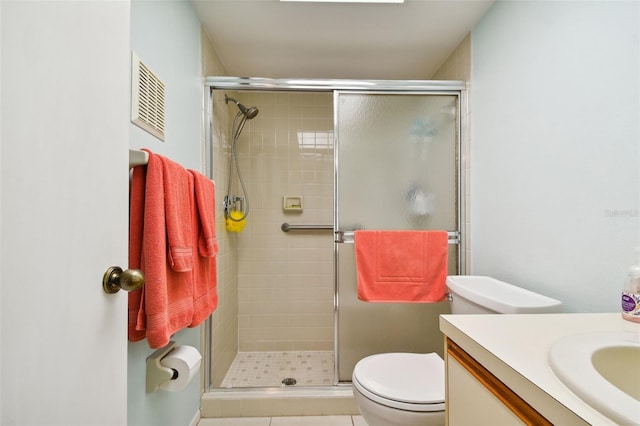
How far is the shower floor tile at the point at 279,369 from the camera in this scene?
2074 millimetres

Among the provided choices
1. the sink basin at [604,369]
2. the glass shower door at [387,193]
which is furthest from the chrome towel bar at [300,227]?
the sink basin at [604,369]

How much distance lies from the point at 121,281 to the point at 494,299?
3.82 feet

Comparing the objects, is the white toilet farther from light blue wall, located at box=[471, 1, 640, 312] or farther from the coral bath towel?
the coral bath towel

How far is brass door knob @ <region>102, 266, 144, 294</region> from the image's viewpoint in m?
0.62

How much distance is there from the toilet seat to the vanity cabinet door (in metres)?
0.34

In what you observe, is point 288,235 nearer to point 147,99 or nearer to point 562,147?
point 147,99

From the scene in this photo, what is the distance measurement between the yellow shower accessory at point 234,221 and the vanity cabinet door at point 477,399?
1.80 metres

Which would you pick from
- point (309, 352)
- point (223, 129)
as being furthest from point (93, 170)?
point (309, 352)

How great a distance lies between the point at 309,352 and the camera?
2590 millimetres

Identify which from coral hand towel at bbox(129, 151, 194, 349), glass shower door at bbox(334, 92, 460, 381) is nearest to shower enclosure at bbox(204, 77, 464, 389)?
glass shower door at bbox(334, 92, 460, 381)

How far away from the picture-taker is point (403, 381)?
1271 millimetres

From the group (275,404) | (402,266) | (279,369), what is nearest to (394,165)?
(402,266)

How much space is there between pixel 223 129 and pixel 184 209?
1200mm

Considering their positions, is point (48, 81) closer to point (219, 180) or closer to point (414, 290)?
point (219, 180)
